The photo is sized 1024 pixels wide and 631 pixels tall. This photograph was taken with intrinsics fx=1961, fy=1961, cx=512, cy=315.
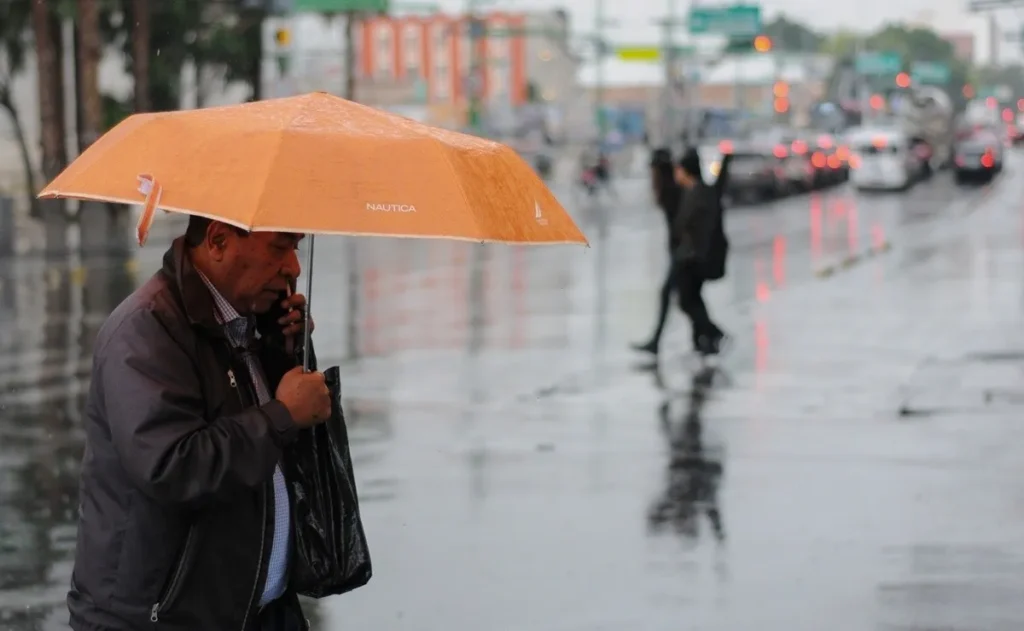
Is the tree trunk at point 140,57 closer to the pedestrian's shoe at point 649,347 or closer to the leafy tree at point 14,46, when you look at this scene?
the leafy tree at point 14,46

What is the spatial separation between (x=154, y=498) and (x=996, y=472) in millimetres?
7506

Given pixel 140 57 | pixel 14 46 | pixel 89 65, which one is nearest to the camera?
pixel 89 65

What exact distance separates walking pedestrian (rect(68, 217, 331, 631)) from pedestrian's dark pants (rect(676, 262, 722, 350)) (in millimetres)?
12232

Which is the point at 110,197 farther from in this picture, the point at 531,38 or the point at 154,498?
the point at 531,38

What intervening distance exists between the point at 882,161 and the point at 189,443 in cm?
6084

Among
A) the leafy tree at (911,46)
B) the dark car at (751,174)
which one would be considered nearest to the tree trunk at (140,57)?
the dark car at (751,174)

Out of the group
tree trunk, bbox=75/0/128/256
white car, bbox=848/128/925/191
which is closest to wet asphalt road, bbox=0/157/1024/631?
tree trunk, bbox=75/0/128/256

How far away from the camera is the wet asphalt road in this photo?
7.70 meters

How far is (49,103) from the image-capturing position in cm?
3950

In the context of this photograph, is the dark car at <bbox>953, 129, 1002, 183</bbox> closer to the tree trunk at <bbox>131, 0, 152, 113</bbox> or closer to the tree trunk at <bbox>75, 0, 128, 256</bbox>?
the tree trunk at <bbox>131, 0, 152, 113</bbox>

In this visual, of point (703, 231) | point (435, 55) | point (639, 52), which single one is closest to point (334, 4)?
point (703, 231)

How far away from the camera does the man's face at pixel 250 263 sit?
400cm

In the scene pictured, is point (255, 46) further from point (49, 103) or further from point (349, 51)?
point (349, 51)

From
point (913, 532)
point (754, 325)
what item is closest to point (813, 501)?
point (913, 532)
